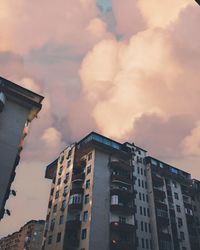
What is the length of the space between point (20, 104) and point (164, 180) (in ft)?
149

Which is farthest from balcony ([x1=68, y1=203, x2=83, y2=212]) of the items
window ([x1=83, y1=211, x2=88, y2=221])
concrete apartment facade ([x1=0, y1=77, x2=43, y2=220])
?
concrete apartment facade ([x1=0, y1=77, x2=43, y2=220])

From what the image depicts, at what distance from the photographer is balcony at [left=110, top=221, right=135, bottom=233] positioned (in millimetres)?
50688

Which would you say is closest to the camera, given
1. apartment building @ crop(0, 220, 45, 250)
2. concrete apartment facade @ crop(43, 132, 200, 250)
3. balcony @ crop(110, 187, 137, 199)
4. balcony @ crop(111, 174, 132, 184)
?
concrete apartment facade @ crop(43, 132, 200, 250)

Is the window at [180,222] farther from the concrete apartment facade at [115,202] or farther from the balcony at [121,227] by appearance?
the balcony at [121,227]

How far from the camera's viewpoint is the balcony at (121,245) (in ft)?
159

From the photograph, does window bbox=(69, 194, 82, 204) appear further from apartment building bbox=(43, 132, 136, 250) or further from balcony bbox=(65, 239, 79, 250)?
balcony bbox=(65, 239, 79, 250)

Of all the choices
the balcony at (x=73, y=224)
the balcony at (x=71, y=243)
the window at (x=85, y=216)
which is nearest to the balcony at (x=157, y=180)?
the window at (x=85, y=216)

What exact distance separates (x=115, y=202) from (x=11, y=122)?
28134mm

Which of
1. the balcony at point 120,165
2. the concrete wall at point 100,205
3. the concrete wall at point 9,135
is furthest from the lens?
the balcony at point 120,165

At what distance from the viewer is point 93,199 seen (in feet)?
172

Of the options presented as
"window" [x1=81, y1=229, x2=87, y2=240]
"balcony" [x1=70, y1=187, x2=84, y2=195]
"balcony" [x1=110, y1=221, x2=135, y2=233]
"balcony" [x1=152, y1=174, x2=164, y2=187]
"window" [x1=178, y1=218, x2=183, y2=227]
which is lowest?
"window" [x1=81, y1=229, x2=87, y2=240]

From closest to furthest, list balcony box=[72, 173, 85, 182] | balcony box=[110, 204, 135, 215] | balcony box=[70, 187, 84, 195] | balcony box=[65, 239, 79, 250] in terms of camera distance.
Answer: balcony box=[65, 239, 79, 250] < balcony box=[110, 204, 135, 215] < balcony box=[70, 187, 84, 195] < balcony box=[72, 173, 85, 182]

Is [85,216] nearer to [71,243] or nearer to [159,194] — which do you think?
[71,243]

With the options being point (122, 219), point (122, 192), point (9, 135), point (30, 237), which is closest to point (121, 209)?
point (122, 219)
